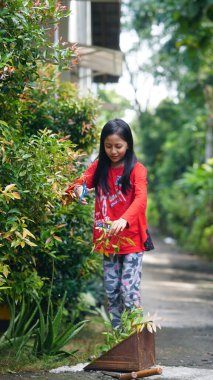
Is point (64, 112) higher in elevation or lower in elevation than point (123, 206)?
higher

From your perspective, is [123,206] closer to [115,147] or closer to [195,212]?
[115,147]

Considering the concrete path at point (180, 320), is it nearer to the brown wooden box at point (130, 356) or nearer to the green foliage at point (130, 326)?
the brown wooden box at point (130, 356)

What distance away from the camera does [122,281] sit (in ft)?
17.6

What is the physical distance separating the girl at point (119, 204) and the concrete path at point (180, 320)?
0.63 metres

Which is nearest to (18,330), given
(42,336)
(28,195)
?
(42,336)

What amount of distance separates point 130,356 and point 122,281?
716 millimetres

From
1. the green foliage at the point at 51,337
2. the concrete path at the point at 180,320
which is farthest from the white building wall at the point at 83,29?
the green foliage at the point at 51,337

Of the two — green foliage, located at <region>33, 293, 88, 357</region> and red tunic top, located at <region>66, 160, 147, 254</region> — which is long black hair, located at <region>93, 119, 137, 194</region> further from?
green foliage, located at <region>33, 293, 88, 357</region>

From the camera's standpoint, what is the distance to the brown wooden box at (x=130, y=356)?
15.6 ft

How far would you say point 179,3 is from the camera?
13227mm

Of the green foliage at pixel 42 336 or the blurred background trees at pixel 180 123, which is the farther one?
the blurred background trees at pixel 180 123

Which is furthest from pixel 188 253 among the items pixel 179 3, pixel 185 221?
pixel 179 3

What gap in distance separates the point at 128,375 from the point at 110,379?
0.48 feet

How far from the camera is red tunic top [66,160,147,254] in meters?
5.23
